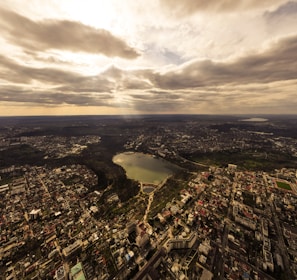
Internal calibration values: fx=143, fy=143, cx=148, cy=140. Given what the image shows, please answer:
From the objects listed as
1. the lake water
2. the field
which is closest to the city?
the field

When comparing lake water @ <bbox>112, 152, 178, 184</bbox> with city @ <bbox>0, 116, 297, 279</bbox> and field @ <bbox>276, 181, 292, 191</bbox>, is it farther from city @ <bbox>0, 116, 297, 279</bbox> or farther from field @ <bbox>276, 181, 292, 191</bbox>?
field @ <bbox>276, 181, 292, 191</bbox>

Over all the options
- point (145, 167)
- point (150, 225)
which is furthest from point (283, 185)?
point (145, 167)

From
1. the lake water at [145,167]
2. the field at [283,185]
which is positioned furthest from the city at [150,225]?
the lake water at [145,167]

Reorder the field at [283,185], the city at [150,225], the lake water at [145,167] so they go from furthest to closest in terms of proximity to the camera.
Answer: the lake water at [145,167] < the field at [283,185] < the city at [150,225]

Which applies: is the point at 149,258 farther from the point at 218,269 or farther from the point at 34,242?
the point at 34,242

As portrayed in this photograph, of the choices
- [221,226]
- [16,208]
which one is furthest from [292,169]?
[16,208]

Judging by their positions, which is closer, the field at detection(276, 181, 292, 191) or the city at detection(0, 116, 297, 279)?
the city at detection(0, 116, 297, 279)

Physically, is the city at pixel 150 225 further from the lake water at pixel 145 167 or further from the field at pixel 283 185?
the lake water at pixel 145 167

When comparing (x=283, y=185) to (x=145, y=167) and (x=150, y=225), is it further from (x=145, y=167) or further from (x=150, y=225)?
(x=145, y=167)

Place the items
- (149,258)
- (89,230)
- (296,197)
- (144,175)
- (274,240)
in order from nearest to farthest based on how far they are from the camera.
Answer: (149,258) → (274,240) → (89,230) → (296,197) → (144,175)
